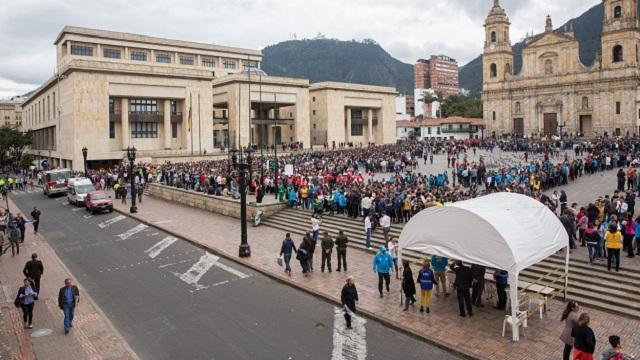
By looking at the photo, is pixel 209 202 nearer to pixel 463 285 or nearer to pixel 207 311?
pixel 207 311

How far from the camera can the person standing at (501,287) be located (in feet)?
39.0

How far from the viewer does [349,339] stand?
35.6ft

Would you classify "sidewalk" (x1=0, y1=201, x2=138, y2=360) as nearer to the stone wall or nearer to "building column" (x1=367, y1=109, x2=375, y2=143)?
the stone wall

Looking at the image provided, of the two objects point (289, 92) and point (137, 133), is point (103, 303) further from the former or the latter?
point (289, 92)

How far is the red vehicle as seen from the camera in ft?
91.0

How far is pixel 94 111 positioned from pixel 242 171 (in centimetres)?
3832

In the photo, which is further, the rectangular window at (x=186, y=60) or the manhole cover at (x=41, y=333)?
the rectangular window at (x=186, y=60)

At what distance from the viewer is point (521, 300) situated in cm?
1217

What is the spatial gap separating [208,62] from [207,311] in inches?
2806

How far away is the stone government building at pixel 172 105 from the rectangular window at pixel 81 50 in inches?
5.2

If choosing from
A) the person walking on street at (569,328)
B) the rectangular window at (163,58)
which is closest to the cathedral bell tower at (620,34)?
the rectangular window at (163,58)

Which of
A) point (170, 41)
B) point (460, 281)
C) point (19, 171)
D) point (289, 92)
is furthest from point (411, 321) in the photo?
point (170, 41)

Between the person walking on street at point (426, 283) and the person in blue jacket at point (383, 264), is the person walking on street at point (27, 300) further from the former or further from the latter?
the person walking on street at point (426, 283)

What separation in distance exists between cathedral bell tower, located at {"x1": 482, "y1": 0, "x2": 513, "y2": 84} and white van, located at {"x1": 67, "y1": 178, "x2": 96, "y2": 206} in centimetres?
6802
